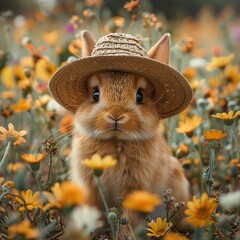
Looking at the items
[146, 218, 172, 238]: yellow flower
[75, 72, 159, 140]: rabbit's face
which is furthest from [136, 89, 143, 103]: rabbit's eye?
[146, 218, 172, 238]: yellow flower

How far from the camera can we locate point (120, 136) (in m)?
2.22

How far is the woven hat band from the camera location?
2.18 metres

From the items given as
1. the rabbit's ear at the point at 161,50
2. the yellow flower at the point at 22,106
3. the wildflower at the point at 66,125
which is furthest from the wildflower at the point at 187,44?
the yellow flower at the point at 22,106

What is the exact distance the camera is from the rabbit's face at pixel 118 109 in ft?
7.04

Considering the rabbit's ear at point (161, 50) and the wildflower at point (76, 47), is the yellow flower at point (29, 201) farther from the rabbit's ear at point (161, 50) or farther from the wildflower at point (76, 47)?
the wildflower at point (76, 47)

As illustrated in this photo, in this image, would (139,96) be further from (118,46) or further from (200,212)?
(200,212)

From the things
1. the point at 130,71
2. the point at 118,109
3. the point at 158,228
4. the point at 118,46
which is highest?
the point at 118,46

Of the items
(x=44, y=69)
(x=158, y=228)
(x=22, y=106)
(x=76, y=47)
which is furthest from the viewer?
(x=44, y=69)

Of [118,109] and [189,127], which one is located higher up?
[118,109]

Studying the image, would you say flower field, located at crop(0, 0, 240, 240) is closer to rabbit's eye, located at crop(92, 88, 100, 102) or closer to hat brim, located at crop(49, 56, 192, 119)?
hat brim, located at crop(49, 56, 192, 119)

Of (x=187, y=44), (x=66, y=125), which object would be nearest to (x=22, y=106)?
(x=66, y=125)

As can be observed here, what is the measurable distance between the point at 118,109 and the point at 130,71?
0.69 feet

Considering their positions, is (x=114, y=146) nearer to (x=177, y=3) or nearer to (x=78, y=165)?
(x=78, y=165)

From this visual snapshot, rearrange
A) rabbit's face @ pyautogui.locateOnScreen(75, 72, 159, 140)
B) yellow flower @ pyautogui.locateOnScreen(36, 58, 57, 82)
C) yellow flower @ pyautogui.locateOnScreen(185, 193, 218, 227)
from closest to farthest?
yellow flower @ pyautogui.locateOnScreen(185, 193, 218, 227), rabbit's face @ pyautogui.locateOnScreen(75, 72, 159, 140), yellow flower @ pyautogui.locateOnScreen(36, 58, 57, 82)
